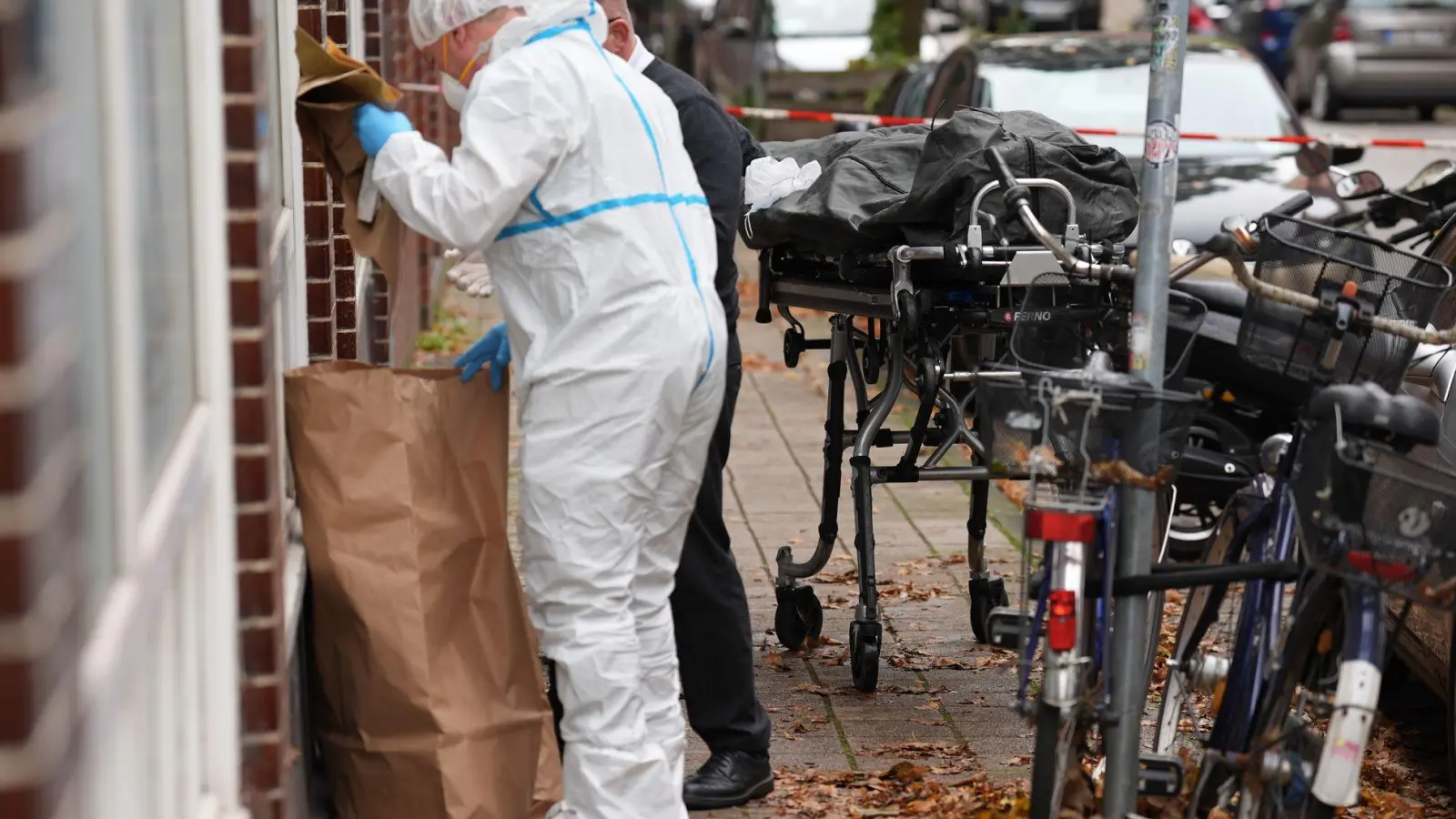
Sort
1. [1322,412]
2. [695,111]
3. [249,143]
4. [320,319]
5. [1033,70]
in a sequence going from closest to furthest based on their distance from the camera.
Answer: [249,143], [1322,412], [695,111], [320,319], [1033,70]

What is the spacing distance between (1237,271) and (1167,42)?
17.4 inches

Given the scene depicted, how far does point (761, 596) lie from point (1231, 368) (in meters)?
1.75

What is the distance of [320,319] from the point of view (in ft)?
15.3

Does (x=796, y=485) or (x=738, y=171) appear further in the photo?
(x=796, y=485)

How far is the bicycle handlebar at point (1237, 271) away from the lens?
3.61 m

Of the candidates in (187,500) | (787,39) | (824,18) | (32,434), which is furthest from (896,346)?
(824,18)

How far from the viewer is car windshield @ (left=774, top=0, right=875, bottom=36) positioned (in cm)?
1847

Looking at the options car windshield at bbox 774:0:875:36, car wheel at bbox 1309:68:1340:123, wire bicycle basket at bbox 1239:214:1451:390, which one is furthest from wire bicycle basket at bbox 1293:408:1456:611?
car wheel at bbox 1309:68:1340:123

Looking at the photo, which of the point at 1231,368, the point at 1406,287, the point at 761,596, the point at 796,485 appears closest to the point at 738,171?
the point at 1406,287

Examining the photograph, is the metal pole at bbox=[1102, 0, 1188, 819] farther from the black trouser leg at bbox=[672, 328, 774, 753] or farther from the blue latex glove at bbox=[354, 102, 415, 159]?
the blue latex glove at bbox=[354, 102, 415, 159]

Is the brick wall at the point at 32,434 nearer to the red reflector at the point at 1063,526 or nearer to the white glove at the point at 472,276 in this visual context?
the red reflector at the point at 1063,526

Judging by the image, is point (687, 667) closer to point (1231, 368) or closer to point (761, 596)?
point (761, 596)

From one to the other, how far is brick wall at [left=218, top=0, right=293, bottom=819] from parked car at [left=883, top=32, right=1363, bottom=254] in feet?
20.3

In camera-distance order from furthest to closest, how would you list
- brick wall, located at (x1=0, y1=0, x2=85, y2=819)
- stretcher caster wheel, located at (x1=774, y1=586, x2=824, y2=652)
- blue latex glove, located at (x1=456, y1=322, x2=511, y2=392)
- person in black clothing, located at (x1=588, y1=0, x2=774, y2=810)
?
stretcher caster wheel, located at (x1=774, y1=586, x2=824, y2=652)
person in black clothing, located at (x1=588, y1=0, x2=774, y2=810)
blue latex glove, located at (x1=456, y1=322, x2=511, y2=392)
brick wall, located at (x1=0, y1=0, x2=85, y2=819)
